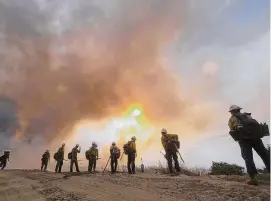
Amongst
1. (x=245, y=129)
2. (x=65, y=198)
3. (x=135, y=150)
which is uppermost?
(x=135, y=150)

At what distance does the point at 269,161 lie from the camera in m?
9.55

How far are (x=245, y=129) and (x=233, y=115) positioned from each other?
71 cm

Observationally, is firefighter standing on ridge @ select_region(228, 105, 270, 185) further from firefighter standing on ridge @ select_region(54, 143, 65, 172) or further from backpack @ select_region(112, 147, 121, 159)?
firefighter standing on ridge @ select_region(54, 143, 65, 172)

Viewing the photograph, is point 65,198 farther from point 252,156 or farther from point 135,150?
point 135,150

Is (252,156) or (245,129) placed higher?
(245,129)

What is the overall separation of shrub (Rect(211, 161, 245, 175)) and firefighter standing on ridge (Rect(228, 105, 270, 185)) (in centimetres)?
861

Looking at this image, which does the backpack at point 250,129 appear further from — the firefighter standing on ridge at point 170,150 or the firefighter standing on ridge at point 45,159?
the firefighter standing on ridge at point 45,159

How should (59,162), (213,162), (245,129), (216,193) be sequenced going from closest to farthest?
1. (216,193)
2. (245,129)
3. (213,162)
4. (59,162)

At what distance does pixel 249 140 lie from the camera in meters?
9.89

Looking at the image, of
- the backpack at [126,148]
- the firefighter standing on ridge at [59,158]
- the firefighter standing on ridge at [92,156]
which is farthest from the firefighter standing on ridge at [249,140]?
the firefighter standing on ridge at [59,158]

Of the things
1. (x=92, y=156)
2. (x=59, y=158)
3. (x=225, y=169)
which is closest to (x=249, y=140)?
(x=225, y=169)

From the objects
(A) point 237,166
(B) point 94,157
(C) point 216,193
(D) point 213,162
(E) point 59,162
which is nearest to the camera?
(C) point 216,193

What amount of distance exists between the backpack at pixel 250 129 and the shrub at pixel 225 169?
29.6ft

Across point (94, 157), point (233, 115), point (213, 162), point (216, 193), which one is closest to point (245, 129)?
point (233, 115)
